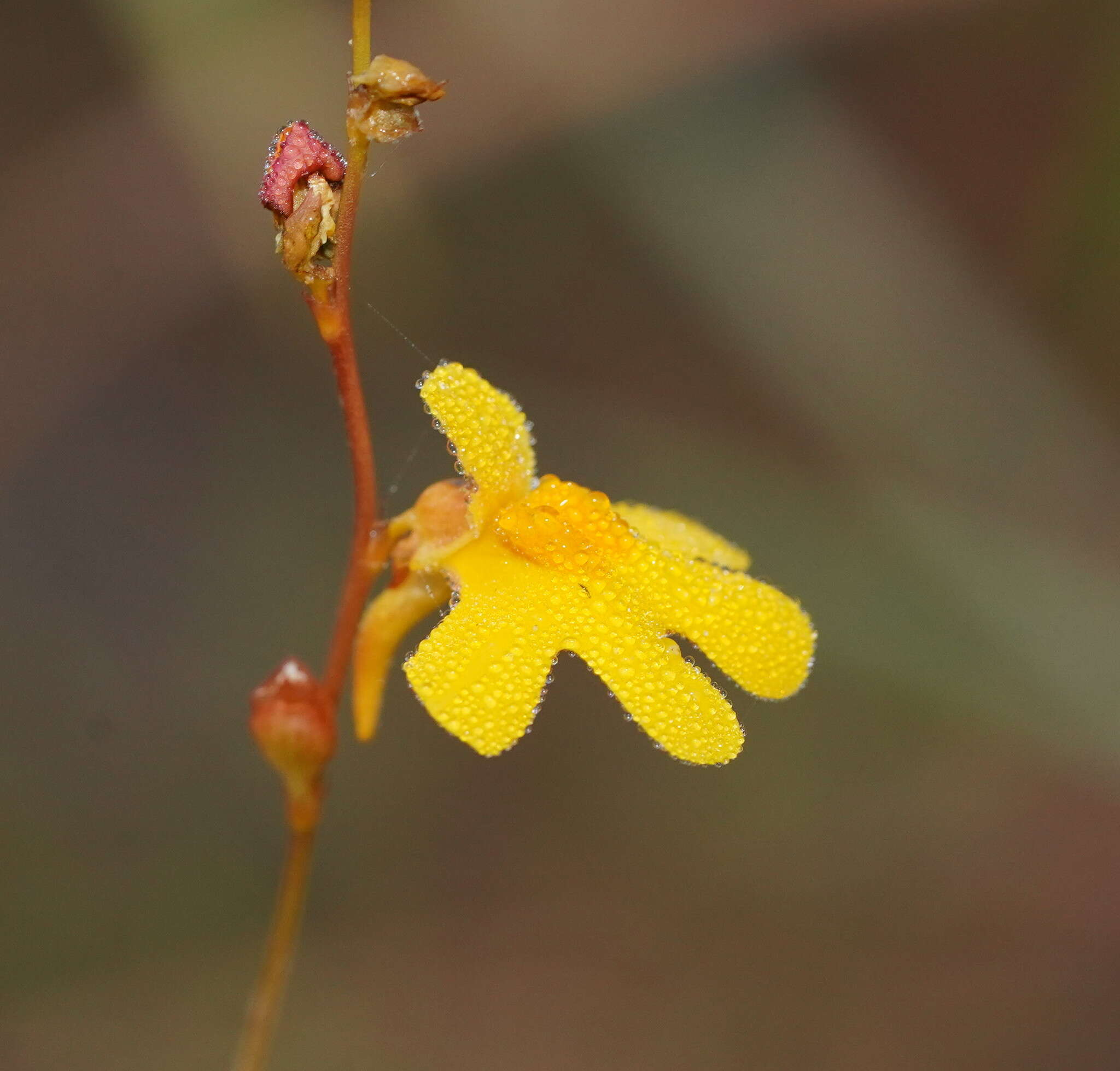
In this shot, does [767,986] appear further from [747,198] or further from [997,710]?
[747,198]

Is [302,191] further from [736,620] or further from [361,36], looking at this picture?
[736,620]

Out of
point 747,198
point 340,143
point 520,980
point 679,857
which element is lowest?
point 520,980

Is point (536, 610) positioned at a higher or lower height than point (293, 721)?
higher

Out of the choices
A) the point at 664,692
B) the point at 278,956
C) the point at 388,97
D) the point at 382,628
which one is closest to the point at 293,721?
the point at 382,628

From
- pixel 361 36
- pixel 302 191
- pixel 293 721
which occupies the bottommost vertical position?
pixel 293 721

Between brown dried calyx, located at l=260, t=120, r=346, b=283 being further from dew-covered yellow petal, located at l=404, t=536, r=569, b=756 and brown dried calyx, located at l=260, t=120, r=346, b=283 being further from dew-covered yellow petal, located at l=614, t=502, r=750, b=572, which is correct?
dew-covered yellow petal, located at l=614, t=502, r=750, b=572

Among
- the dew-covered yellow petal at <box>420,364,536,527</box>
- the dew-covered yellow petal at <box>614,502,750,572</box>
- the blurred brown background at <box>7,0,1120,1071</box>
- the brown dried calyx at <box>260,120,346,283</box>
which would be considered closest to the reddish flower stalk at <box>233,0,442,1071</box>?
the brown dried calyx at <box>260,120,346,283</box>

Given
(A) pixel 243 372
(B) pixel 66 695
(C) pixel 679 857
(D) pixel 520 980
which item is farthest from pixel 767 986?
(A) pixel 243 372
